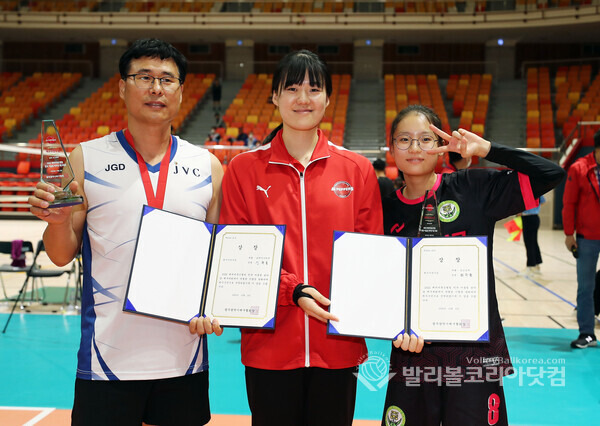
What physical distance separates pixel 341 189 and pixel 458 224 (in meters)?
0.49

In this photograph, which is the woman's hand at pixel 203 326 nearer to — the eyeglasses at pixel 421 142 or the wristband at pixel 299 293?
the wristband at pixel 299 293

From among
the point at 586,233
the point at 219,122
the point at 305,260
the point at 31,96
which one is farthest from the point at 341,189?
the point at 31,96

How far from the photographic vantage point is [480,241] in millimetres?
2057

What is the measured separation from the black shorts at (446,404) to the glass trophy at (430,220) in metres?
0.58

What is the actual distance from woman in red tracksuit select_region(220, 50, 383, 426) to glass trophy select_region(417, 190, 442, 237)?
0.57 feet

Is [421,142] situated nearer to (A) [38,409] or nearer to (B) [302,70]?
(B) [302,70]

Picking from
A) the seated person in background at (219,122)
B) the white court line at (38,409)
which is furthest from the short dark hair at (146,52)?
the seated person in background at (219,122)

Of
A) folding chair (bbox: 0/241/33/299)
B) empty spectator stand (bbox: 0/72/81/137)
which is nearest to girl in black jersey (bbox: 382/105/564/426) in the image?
folding chair (bbox: 0/241/33/299)

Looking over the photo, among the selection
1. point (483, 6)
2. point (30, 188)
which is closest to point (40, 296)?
point (30, 188)

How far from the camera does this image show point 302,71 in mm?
2211

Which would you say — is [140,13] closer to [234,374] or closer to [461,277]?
[234,374]

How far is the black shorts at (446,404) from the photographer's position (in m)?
2.12

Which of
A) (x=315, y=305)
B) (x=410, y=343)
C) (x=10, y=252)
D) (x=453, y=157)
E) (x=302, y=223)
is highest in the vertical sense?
(x=453, y=157)

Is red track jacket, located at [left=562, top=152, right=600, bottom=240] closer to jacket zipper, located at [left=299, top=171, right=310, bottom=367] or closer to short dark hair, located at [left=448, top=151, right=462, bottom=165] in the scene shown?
short dark hair, located at [left=448, top=151, right=462, bottom=165]
